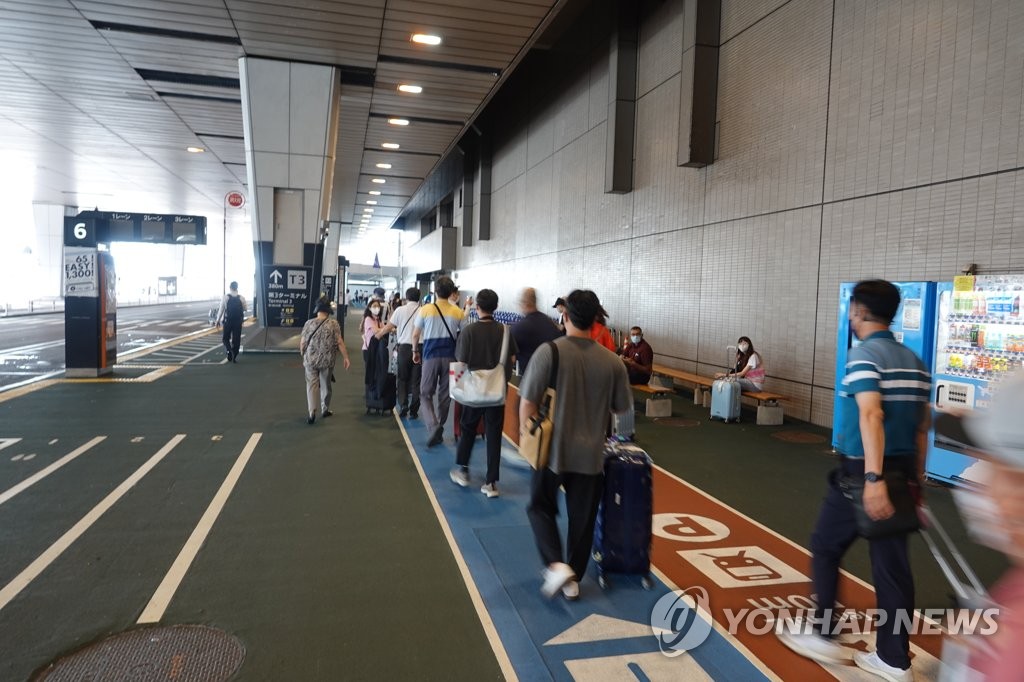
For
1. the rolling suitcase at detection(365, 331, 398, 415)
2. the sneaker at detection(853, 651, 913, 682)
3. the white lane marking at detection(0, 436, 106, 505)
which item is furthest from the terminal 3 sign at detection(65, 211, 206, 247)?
the sneaker at detection(853, 651, 913, 682)

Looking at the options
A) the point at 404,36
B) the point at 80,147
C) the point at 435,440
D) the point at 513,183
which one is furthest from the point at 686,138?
the point at 80,147

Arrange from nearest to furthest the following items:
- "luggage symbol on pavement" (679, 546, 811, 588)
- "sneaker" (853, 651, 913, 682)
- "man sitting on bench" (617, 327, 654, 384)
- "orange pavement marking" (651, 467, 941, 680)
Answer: "sneaker" (853, 651, 913, 682)
"orange pavement marking" (651, 467, 941, 680)
"luggage symbol on pavement" (679, 546, 811, 588)
"man sitting on bench" (617, 327, 654, 384)

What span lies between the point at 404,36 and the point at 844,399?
428 inches

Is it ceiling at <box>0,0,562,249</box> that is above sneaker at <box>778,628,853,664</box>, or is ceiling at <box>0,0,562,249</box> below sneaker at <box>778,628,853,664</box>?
above

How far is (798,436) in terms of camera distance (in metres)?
8.96

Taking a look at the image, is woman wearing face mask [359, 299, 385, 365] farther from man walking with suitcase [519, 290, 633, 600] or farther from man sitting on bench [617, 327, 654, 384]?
man walking with suitcase [519, 290, 633, 600]

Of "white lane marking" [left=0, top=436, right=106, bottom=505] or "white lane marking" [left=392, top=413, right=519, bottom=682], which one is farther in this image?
"white lane marking" [left=0, top=436, right=106, bottom=505]

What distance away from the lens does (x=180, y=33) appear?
11562mm

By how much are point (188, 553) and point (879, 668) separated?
427 centimetres

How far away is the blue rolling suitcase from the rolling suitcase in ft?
19.3

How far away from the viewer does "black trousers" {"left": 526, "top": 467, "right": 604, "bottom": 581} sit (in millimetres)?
3938

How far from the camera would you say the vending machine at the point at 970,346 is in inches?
230

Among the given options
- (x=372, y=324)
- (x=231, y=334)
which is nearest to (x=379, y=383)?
(x=372, y=324)

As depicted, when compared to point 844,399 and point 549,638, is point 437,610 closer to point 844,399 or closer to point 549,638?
point 549,638
